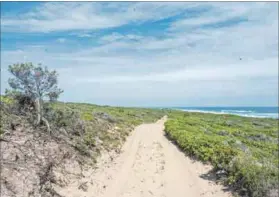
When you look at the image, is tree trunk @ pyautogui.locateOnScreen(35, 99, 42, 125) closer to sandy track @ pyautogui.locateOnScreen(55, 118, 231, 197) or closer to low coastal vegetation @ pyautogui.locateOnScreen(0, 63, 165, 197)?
low coastal vegetation @ pyautogui.locateOnScreen(0, 63, 165, 197)

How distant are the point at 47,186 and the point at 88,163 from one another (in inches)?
219

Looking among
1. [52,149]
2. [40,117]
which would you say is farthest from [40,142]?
[40,117]

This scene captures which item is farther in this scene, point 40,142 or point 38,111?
point 38,111

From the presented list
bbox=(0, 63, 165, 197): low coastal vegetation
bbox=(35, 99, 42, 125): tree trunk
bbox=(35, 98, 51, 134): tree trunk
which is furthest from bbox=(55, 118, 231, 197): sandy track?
bbox=(35, 99, 42, 125): tree trunk

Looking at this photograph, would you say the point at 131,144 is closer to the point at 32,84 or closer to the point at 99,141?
the point at 99,141

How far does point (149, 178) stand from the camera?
17531 mm

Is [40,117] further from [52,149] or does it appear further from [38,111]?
[52,149]

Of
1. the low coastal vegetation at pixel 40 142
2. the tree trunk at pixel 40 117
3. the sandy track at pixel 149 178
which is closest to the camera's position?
the low coastal vegetation at pixel 40 142

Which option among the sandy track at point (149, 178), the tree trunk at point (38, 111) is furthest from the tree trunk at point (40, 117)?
the sandy track at point (149, 178)

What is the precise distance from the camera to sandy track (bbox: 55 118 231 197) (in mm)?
15258

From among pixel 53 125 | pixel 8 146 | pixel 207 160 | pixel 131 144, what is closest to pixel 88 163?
pixel 53 125

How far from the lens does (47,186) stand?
13672mm

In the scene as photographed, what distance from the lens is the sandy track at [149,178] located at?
1526 centimetres

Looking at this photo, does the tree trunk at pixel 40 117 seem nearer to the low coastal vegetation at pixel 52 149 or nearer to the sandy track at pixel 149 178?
the low coastal vegetation at pixel 52 149
